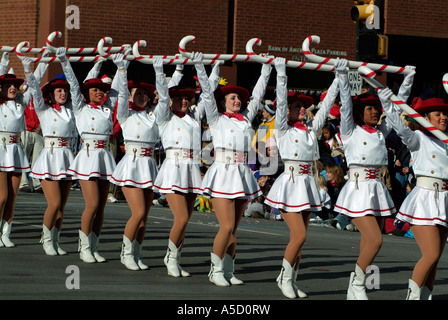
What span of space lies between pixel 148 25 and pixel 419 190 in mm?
15939

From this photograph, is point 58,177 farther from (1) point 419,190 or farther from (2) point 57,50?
(1) point 419,190

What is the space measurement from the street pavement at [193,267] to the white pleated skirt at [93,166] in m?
1.05

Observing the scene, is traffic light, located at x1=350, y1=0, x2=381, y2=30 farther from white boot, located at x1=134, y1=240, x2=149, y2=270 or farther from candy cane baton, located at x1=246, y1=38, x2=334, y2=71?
white boot, located at x1=134, y1=240, x2=149, y2=270

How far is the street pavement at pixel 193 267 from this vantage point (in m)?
9.36

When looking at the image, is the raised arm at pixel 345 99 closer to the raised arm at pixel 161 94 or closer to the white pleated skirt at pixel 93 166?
the raised arm at pixel 161 94

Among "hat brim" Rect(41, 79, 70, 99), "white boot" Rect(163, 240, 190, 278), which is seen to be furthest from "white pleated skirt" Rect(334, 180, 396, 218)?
"hat brim" Rect(41, 79, 70, 99)

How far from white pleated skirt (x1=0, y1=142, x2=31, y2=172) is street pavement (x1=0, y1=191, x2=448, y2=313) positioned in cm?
104

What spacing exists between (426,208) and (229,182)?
7.51ft

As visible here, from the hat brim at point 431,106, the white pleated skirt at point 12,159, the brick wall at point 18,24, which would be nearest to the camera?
the hat brim at point 431,106

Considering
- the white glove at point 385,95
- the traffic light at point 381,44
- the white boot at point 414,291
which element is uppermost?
the traffic light at point 381,44

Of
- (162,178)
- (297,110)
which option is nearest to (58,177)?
(162,178)

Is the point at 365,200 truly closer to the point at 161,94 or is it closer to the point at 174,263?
the point at 174,263

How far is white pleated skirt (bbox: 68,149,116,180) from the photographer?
11.3 metres

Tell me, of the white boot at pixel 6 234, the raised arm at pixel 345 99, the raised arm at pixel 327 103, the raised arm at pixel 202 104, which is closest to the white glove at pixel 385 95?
the raised arm at pixel 345 99
